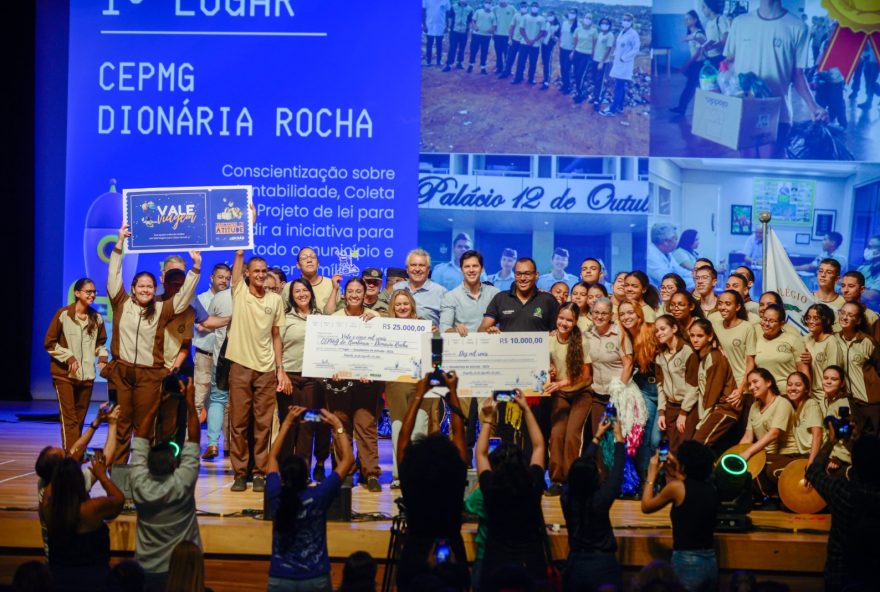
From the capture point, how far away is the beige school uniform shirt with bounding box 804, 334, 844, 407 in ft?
25.7

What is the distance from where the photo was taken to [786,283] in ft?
32.1

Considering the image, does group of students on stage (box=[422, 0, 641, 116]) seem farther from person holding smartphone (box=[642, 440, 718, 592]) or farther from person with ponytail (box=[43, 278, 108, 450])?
person holding smartphone (box=[642, 440, 718, 592])

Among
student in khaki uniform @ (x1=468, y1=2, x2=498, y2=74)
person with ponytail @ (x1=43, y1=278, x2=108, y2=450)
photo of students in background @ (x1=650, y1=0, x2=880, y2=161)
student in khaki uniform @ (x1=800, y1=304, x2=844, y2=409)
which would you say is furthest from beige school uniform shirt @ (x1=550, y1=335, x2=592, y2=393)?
student in khaki uniform @ (x1=468, y1=2, x2=498, y2=74)

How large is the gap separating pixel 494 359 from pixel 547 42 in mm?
5460

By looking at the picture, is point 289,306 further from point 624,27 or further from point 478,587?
point 624,27

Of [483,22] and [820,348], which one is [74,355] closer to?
[820,348]

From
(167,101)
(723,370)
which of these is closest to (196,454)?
(723,370)

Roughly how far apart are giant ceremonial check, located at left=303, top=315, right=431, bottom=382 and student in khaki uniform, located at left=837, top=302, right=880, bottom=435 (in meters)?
3.02

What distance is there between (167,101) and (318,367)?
5766 millimetres

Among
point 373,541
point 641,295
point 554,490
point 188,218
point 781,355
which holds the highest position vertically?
point 188,218

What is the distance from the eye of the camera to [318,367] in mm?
7492

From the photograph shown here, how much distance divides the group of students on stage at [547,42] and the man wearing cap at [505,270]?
180cm

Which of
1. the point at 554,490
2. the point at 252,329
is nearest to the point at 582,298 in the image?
the point at 554,490

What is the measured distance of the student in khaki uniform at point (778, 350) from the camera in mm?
7828
